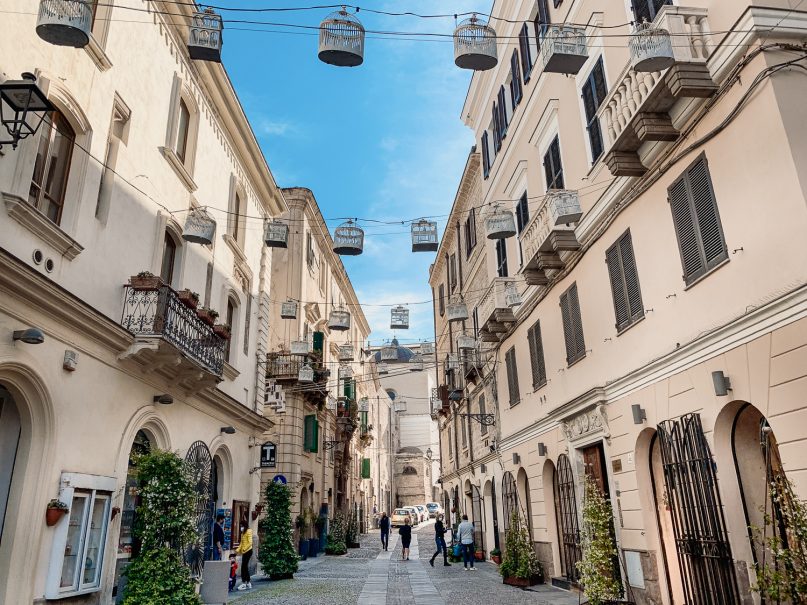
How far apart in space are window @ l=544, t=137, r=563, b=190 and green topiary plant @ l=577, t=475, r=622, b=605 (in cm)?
666

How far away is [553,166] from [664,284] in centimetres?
581

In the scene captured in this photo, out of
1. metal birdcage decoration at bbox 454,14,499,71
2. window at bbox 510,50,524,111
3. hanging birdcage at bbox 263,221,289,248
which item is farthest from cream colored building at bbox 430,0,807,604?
hanging birdcage at bbox 263,221,289,248

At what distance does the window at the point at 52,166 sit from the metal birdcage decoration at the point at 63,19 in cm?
199

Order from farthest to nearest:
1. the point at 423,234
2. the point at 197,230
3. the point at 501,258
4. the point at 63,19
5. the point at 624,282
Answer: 1. the point at 501,258
2. the point at 423,234
3. the point at 197,230
4. the point at 624,282
5. the point at 63,19

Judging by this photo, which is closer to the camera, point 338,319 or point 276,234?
point 276,234

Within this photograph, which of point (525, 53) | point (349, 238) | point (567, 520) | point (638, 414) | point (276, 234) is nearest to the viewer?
point (638, 414)

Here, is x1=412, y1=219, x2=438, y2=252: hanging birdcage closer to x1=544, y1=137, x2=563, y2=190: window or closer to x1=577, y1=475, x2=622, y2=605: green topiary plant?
x1=544, y1=137, x2=563, y2=190: window

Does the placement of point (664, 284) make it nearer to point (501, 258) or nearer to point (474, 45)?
point (474, 45)

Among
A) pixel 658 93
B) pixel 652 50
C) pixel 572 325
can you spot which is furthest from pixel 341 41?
pixel 572 325

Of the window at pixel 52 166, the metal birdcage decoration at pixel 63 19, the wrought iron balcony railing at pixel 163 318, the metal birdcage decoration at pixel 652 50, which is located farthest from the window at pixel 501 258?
the metal birdcage decoration at pixel 63 19

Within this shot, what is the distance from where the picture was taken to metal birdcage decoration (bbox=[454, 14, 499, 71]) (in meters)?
8.48

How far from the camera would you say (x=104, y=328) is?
9.81 m

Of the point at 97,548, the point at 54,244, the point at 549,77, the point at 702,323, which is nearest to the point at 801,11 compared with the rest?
Result: the point at 702,323

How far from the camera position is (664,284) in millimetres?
9297
